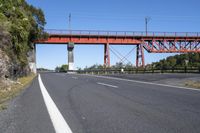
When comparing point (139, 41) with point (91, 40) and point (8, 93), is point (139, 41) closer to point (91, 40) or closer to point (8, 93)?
point (91, 40)

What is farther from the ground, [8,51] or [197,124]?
[8,51]

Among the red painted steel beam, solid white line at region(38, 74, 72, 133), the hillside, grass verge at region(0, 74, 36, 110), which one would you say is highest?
the red painted steel beam

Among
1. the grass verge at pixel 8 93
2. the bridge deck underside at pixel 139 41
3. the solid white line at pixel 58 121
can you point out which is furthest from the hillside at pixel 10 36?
the bridge deck underside at pixel 139 41

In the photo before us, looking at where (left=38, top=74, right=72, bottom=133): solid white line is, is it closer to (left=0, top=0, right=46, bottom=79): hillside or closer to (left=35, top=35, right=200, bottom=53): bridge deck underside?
(left=0, top=0, right=46, bottom=79): hillside

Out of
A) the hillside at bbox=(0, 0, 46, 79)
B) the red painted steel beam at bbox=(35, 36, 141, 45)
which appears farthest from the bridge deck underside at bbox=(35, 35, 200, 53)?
the hillside at bbox=(0, 0, 46, 79)

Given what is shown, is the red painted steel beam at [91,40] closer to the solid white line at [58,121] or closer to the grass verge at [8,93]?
the grass verge at [8,93]

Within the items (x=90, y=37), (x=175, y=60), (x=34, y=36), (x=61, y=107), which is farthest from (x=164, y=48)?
(x=61, y=107)

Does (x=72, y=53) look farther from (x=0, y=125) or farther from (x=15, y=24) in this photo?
(x=0, y=125)

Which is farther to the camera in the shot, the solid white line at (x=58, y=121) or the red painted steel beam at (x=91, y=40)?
the red painted steel beam at (x=91, y=40)

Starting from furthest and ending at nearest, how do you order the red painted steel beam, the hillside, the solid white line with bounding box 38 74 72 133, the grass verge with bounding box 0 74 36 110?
the red painted steel beam < the hillside < the grass verge with bounding box 0 74 36 110 < the solid white line with bounding box 38 74 72 133

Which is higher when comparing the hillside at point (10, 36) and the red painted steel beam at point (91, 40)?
the red painted steel beam at point (91, 40)

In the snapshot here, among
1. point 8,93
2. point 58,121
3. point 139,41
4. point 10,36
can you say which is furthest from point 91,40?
point 58,121

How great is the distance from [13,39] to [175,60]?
11004 centimetres

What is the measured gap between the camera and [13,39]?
24.4 metres
